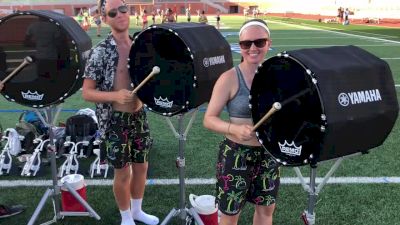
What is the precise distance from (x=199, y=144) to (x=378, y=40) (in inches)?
626

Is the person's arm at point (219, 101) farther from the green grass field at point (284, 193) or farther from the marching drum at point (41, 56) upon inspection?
the green grass field at point (284, 193)

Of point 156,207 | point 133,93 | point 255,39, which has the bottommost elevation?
point 156,207

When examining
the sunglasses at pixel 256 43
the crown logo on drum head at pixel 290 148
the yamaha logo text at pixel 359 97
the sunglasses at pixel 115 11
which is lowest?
the crown logo on drum head at pixel 290 148

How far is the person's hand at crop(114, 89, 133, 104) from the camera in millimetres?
3095

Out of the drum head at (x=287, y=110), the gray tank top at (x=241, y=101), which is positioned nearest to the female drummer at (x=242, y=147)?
the gray tank top at (x=241, y=101)

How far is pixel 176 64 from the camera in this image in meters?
3.05

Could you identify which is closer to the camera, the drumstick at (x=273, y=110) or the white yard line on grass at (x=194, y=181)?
the drumstick at (x=273, y=110)

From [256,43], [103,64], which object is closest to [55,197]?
[103,64]

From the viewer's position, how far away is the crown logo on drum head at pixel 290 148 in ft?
7.30

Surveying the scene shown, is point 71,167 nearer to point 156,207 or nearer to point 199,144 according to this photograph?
point 156,207

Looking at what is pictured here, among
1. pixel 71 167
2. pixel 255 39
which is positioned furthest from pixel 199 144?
pixel 255 39

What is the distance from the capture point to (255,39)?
2.59m

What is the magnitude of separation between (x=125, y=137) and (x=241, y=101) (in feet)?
4.05

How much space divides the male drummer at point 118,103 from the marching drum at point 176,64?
0.20 metres
